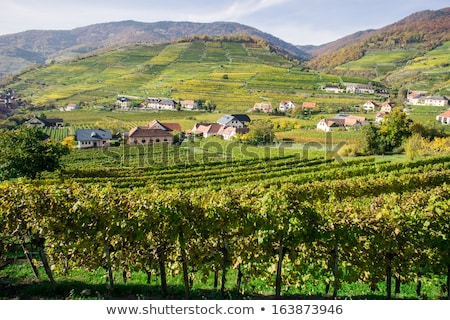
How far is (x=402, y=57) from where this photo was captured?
155 metres

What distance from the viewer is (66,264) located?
28.7 ft

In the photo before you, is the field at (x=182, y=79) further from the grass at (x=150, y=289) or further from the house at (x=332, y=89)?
the grass at (x=150, y=289)

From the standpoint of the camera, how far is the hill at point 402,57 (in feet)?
394

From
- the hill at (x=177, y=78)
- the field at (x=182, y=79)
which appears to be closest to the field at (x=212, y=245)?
the field at (x=182, y=79)

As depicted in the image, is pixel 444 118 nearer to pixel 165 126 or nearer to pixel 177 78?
pixel 165 126

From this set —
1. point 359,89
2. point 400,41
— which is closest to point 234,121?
point 359,89

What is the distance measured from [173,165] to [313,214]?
106 feet

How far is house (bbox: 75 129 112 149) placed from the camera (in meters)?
57.6

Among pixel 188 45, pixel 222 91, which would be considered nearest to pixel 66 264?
pixel 222 91

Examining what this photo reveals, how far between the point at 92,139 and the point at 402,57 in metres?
154

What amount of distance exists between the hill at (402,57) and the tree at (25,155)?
110 metres

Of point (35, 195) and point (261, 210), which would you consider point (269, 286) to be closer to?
point (261, 210)

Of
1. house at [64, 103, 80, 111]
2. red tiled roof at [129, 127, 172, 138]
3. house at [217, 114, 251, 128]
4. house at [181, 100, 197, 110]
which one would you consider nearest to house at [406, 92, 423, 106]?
house at [217, 114, 251, 128]

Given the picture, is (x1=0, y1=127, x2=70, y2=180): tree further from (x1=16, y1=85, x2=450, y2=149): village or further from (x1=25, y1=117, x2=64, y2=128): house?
(x1=25, y1=117, x2=64, y2=128): house
